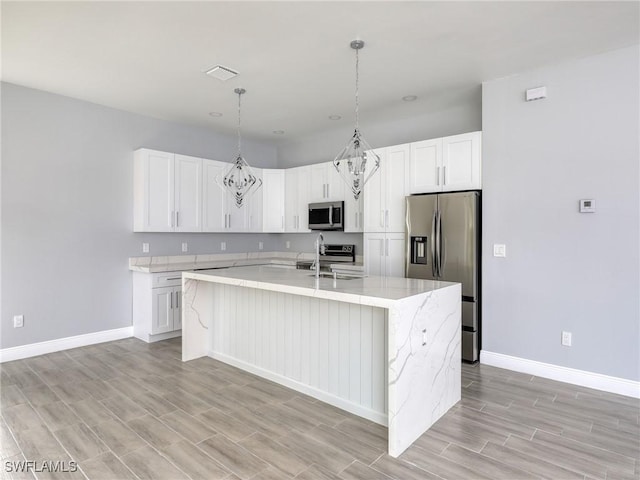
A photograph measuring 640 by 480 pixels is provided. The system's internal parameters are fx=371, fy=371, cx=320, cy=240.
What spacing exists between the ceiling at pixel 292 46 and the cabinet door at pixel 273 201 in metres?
1.82

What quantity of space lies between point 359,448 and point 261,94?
136 inches

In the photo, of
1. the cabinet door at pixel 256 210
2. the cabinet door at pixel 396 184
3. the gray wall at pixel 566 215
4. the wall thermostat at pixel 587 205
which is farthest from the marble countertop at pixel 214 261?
the wall thermostat at pixel 587 205

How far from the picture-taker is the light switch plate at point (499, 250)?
11.8 feet

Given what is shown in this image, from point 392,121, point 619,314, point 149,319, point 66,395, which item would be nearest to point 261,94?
point 392,121

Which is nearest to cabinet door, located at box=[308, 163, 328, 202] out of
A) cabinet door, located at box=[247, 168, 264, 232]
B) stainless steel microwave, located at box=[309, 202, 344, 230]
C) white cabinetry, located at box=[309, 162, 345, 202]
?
white cabinetry, located at box=[309, 162, 345, 202]

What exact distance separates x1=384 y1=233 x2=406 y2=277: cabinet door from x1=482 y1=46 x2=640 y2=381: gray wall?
2.93ft

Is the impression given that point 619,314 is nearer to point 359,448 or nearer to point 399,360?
point 399,360

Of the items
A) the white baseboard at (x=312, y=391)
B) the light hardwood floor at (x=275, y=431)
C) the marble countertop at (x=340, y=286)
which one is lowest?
the light hardwood floor at (x=275, y=431)

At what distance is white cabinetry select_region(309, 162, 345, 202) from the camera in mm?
5242

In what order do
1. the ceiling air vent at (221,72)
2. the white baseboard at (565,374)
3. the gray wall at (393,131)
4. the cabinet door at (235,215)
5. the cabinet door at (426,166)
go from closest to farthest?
the white baseboard at (565,374), the ceiling air vent at (221,72), the cabinet door at (426,166), the gray wall at (393,131), the cabinet door at (235,215)

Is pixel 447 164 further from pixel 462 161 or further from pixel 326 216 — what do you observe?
pixel 326 216

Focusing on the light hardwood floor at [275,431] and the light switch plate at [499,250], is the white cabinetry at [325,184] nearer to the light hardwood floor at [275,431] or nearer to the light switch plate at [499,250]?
the light switch plate at [499,250]

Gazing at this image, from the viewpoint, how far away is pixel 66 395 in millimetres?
2971

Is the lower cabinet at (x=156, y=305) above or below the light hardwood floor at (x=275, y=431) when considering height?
above
